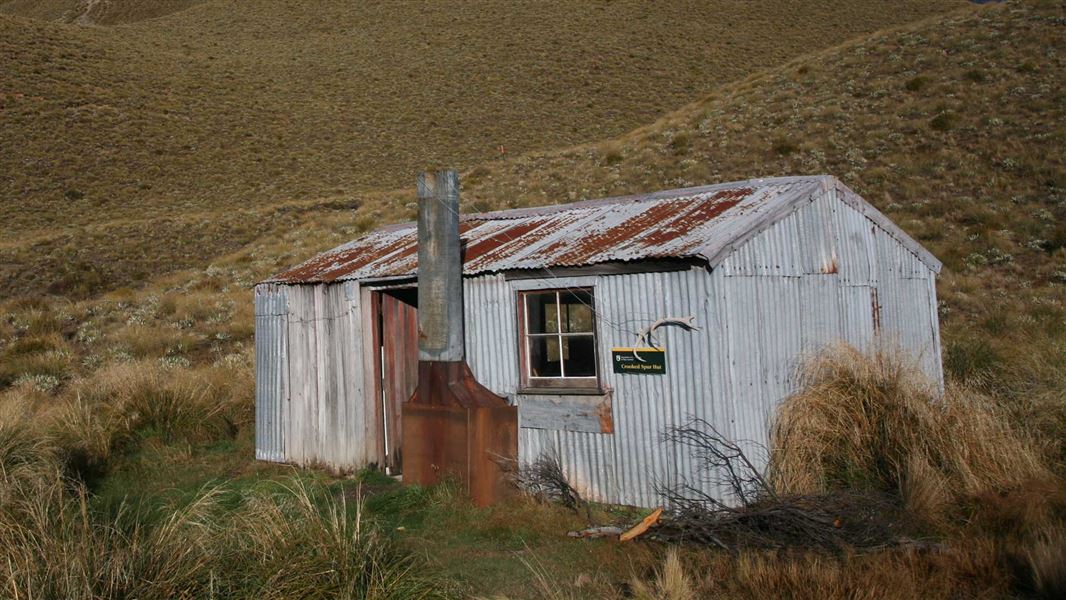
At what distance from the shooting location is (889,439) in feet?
23.7

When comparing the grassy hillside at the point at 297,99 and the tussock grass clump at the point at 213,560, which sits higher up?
the grassy hillside at the point at 297,99

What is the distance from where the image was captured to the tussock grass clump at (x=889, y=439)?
Answer: 6.86 metres

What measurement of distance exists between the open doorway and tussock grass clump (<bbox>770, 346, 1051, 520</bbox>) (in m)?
4.18

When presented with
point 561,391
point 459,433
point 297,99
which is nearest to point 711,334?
point 561,391

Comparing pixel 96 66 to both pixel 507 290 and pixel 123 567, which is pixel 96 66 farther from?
pixel 123 567

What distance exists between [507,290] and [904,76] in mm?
20282

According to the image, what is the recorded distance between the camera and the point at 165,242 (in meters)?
26.6

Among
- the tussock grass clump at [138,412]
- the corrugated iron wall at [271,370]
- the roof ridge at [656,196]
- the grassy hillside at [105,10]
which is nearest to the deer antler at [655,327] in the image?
the roof ridge at [656,196]

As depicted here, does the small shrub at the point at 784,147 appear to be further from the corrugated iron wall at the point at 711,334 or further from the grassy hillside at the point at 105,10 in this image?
the grassy hillside at the point at 105,10

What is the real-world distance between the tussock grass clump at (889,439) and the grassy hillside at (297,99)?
2001 centimetres

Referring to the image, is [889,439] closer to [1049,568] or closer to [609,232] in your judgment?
[1049,568]

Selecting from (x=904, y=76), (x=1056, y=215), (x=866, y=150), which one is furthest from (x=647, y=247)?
(x=904, y=76)

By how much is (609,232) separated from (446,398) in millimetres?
2151

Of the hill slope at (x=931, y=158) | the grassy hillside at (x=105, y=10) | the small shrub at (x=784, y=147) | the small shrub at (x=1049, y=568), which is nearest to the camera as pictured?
the small shrub at (x=1049, y=568)
